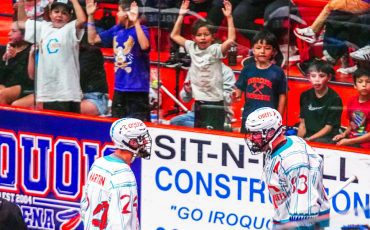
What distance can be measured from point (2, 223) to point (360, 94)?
3.36 meters

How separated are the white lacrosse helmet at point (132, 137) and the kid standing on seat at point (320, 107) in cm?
165

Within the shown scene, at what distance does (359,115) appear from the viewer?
11453mm

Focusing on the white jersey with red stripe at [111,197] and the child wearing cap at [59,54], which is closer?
the white jersey with red stripe at [111,197]

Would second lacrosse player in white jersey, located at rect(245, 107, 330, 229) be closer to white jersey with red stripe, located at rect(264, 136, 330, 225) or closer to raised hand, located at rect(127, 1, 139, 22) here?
white jersey with red stripe, located at rect(264, 136, 330, 225)

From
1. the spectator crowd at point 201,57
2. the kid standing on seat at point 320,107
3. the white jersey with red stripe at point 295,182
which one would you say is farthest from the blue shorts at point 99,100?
the white jersey with red stripe at point 295,182

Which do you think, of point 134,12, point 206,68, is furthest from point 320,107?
point 134,12

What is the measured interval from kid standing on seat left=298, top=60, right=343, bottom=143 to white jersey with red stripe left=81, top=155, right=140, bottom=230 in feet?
6.49

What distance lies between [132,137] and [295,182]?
1.25 metres

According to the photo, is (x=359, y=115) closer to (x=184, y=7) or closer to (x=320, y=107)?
(x=320, y=107)

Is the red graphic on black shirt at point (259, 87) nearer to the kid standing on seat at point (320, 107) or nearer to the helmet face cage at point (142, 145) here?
the kid standing on seat at point (320, 107)

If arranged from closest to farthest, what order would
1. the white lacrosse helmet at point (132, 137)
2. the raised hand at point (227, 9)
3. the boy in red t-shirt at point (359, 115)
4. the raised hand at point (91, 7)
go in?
the white lacrosse helmet at point (132, 137) < the boy in red t-shirt at point (359, 115) < the raised hand at point (227, 9) < the raised hand at point (91, 7)

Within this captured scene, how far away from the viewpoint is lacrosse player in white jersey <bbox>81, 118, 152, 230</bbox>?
33.4 ft

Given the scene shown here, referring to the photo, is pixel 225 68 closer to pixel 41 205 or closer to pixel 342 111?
pixel 342 111

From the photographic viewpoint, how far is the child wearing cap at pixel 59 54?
503 inches
